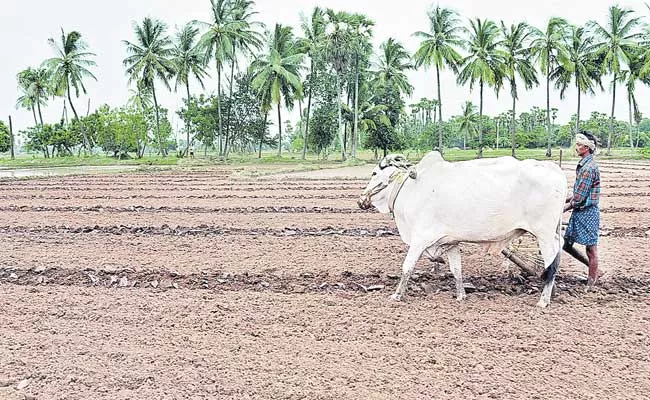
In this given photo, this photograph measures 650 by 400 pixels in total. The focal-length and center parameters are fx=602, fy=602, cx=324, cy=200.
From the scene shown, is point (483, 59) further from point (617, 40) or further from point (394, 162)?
point (394, 162)

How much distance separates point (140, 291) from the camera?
275 inches

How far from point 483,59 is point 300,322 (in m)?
45.6

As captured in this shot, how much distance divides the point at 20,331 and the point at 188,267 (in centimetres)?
275

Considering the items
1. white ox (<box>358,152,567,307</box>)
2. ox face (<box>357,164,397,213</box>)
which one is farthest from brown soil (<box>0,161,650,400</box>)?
ox face (<box>357,164,397,213</box>)

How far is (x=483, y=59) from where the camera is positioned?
4781 centimetres

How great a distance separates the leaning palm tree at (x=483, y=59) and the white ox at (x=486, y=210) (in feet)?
139

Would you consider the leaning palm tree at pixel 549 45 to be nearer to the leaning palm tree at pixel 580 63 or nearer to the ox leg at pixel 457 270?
the leaning palm tree at pixel 580 63

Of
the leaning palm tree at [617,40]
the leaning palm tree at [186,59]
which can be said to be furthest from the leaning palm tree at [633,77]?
the leaning palm tree at [186,59]

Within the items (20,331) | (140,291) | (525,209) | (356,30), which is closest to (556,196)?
(525,209)

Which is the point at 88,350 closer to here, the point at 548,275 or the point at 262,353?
the point at 262,353

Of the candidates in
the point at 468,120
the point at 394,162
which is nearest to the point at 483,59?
the point at 468,120

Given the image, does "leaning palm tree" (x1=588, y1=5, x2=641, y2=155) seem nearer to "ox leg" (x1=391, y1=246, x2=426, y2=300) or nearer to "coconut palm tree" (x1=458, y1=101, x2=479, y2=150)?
"coconut palm tree" (x1=458, y1=101, x2=479, y2=150)

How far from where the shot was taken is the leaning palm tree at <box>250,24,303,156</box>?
151ft

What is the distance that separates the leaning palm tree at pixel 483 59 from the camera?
47469mm
